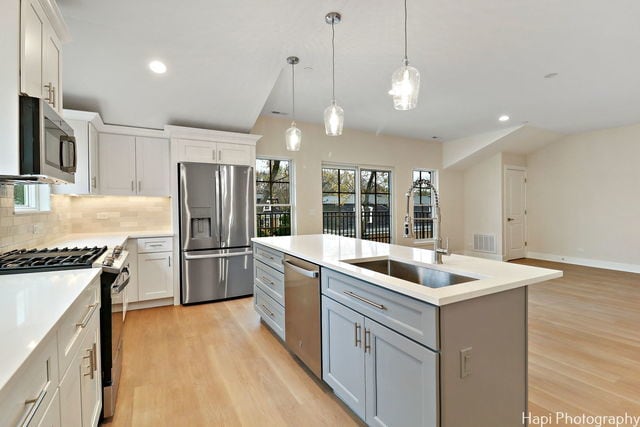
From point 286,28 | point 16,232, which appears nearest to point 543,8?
point 286,28

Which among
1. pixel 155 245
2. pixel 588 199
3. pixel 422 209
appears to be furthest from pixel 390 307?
pixel 588 199

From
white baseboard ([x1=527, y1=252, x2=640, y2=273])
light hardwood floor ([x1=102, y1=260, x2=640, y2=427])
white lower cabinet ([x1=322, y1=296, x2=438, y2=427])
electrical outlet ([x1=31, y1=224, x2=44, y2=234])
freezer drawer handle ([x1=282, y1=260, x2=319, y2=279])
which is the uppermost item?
electrical outlet ([x1=31, y1=224, x2=44, y2=234])

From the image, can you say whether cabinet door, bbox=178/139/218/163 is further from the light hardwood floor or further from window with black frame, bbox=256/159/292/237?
the light hardwood floor

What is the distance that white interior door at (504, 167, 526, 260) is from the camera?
6.79 m

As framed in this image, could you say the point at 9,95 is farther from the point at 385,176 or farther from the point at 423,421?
the point at 385,176

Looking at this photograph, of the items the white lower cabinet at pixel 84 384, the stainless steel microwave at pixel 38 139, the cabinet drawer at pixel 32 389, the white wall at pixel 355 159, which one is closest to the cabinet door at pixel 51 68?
the stainless steel microwave at pixel 38 139

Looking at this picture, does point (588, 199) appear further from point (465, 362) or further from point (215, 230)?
point (215, 230)

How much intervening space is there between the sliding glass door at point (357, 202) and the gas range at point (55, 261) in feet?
12.8

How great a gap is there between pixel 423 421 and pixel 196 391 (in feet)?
5.21

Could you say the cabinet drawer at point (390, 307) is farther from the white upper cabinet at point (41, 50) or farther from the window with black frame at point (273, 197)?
the window with black frame at point (273, 197)

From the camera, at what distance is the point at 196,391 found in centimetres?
217

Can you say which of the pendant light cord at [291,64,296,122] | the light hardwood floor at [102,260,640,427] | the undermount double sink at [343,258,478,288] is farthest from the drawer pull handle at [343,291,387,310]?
the pendant light cord at [291,64,296,122]

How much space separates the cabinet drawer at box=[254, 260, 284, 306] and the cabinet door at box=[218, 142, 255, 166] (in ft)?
5.25

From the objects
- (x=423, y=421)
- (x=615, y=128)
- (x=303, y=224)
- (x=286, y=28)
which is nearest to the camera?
(x=423, y=421)
